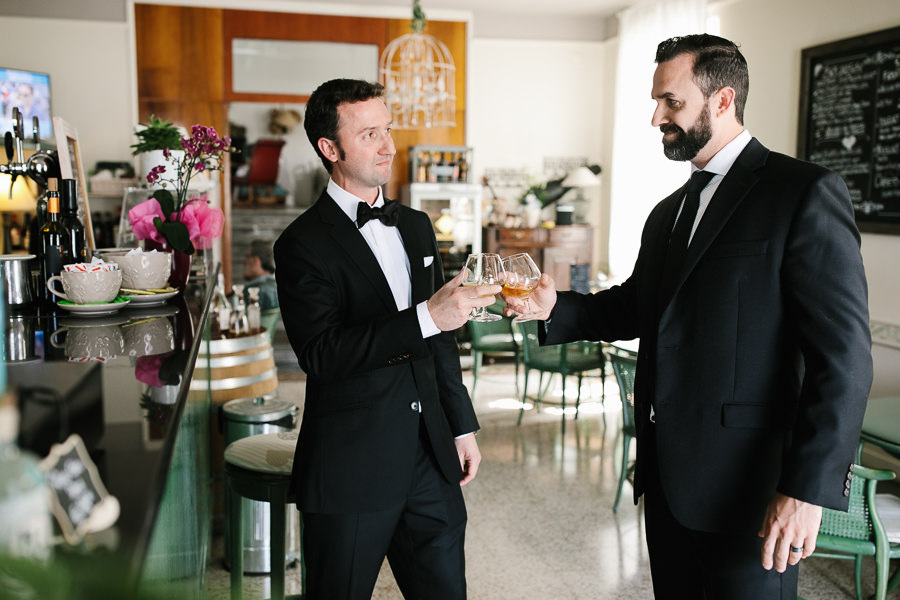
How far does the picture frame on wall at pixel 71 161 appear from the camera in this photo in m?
2.79

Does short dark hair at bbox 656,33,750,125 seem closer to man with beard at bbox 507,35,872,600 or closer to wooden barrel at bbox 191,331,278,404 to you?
man with beard at bbox 507,35,872,600

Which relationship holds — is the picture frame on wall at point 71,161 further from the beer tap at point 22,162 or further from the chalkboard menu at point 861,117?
the chalkboard menu at point 861,117

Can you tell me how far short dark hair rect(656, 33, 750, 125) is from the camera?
1747 mm

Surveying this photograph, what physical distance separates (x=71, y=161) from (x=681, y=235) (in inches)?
104

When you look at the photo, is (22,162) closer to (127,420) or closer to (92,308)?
(92,308)

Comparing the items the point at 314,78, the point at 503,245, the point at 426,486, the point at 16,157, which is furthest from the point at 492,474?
the point at 314,78

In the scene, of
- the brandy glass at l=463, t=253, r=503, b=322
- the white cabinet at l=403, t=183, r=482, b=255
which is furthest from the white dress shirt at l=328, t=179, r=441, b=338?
the white cabinet at l=403, t=183, r=482, b=255

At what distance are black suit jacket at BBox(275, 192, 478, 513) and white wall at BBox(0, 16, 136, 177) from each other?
21.3 feet

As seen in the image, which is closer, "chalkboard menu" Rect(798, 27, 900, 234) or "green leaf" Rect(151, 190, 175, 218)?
"green leaf" Rect(151, 190, 175, 218)

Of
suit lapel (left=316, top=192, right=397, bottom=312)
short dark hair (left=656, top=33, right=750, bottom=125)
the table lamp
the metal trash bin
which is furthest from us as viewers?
the table lamp

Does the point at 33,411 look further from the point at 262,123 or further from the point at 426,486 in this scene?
the point at 262,123

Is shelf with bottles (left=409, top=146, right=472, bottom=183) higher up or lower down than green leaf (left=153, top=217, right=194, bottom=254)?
higher up

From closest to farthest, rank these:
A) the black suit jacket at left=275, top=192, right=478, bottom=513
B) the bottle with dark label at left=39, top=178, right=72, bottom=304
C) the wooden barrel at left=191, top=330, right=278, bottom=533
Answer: the black suit jacket at left=275, top=192, right=478, bottom=513
the bottle with dark label at left=39, top=178, right=72, bottom=304
the wooden barrel at left=191, top=330, right=278, bottom=533

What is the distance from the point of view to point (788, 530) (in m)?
1.60
